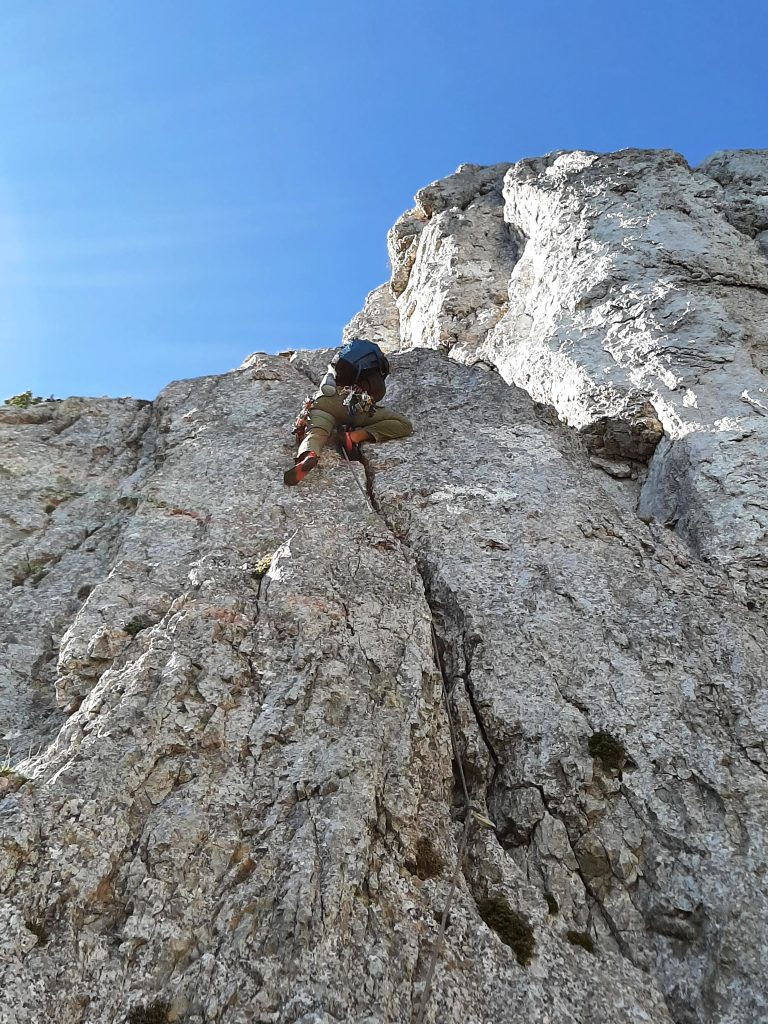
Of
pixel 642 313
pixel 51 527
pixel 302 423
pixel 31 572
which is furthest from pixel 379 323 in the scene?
pixel 31 572

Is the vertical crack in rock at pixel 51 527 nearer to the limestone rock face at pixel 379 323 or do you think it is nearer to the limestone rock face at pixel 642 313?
the limestone rock face at pixel 642 313

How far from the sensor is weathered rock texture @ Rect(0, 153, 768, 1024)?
19.9 ft

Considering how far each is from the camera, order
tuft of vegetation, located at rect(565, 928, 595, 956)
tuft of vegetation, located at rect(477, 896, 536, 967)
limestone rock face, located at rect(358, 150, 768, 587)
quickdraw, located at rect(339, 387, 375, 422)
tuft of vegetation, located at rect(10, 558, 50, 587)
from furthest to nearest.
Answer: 1. quickdraw, located at rect(339, 387, 375, 422)
2. limestone rock face, located at rect(358, 150, 768, 587)
3. tuft of vegetation, located at rect(10, 558, 50, 587)
4. tuft of vegetation, located at rect(565, 928, 595, 956)
5. tuft of vegetation, located at rect(477, 896, 536, 967)

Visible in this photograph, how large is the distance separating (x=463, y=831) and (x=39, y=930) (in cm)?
386

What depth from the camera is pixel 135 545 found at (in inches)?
437

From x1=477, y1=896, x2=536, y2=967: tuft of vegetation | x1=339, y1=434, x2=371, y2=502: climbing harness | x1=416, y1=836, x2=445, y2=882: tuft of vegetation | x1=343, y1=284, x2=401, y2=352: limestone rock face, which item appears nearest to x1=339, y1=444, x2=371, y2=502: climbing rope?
x1=339, y1=434, x2=371, y2=502: climbing harness

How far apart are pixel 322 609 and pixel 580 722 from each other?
3.33 meters

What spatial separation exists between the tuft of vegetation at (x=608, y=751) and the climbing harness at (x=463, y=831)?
4.60ft

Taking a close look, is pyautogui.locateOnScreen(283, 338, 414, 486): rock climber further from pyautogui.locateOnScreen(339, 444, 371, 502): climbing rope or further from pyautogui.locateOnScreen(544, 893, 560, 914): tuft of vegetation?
pyautogui.locateOnScreen(544, 893, 560, 914): tuft of vegetation

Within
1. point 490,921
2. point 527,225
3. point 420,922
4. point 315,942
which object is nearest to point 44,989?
point 315,942

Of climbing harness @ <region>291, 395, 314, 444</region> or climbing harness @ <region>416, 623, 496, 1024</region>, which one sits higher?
climbing harness @ <region>291, 395, 314, 444</region>

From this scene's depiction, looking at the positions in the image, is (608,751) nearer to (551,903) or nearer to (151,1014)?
(551,903)

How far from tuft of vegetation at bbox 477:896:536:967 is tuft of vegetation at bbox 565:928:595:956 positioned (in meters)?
0.41

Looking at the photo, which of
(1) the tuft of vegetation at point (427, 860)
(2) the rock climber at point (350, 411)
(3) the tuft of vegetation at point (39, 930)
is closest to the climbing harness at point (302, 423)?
(2) the rock climber at point (350, 411)
